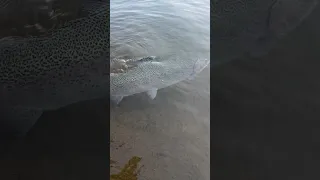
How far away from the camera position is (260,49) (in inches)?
52.1

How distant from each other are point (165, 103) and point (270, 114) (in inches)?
11.8

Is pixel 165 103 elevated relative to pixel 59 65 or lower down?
lower down

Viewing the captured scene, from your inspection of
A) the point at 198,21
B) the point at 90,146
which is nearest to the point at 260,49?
the point at 198,21

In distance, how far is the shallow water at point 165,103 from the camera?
1084 mm

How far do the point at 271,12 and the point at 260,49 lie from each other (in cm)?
13

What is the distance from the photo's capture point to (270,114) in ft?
3.92

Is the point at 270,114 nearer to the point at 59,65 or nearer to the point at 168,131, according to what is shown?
the point at 168,131

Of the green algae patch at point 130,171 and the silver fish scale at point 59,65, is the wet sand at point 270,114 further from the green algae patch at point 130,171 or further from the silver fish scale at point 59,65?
the silver fish scale at point 59,65

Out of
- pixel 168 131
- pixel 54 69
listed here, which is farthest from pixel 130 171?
pixel 54 69

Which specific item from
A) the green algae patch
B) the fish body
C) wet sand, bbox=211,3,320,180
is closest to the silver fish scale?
the fish body

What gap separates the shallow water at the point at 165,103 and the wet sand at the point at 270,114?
0.17 ft

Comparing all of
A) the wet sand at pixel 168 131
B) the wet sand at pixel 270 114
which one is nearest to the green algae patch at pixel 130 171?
the wet sand at pixel 168 131

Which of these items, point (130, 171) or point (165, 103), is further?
point (165, 103)

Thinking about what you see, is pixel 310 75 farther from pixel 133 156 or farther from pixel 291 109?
pixel 133 156
